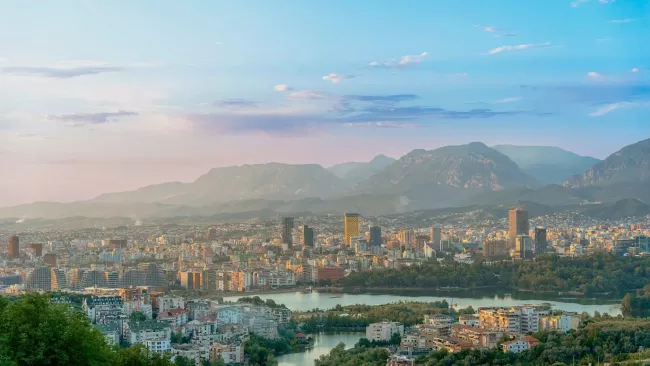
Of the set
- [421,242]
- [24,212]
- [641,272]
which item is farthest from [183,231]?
[641,272]

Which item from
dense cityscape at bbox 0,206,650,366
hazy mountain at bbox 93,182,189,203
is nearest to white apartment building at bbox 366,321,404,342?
dense cityscape at bbox 0,206,650,366

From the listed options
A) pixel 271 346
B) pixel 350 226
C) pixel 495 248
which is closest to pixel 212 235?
pixel 350 226

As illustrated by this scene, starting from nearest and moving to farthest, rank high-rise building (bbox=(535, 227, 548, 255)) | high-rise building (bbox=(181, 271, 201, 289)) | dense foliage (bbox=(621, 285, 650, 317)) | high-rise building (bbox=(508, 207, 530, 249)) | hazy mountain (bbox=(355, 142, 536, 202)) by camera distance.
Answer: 1. dense foliage (bbox=(621, 285, 650, 317))
2. high-rise building (bbox=(181, 271, 201, 289))
3. high-rise building (bbox=(535, 227, 548, 255))
4. high-rise building (bbox=(508, 207, 530, 249))
5. hazy mountain (bbox=(355, 142, 536, 202))

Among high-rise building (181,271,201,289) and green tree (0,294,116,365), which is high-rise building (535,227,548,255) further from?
green tree (0,294,116,365)

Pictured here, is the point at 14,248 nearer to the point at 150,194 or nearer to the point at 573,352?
the point at 573,352

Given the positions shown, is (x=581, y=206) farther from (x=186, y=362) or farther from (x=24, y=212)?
(x=186, y=362)

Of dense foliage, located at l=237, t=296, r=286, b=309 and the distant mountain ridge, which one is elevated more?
the distant mountain ridge
